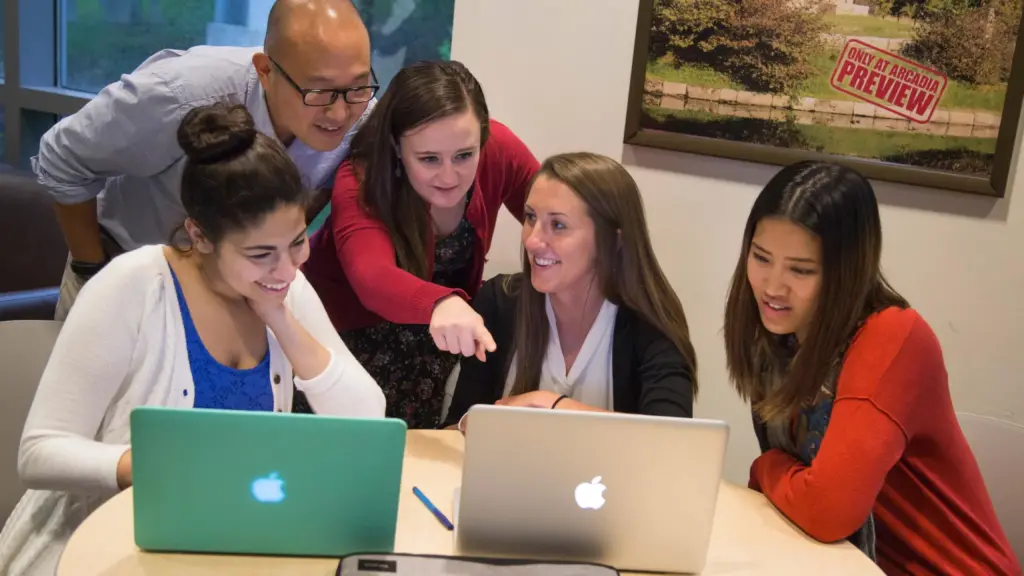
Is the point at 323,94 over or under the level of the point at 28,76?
over

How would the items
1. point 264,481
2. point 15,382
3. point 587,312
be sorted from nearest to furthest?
point 264,481, point 15,382, point 587,312

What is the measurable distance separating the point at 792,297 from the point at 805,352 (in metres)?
0.10

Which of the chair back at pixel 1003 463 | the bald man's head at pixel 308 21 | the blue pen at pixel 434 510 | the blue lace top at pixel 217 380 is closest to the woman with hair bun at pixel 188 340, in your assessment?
the blue lace top at pixel 217 380

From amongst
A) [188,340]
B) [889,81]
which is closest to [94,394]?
[188,340]

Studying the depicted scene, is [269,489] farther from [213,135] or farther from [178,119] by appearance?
[178,119]

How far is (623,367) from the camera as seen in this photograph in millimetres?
Answer: 2049

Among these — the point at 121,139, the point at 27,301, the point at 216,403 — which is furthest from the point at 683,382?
the point at 27,301

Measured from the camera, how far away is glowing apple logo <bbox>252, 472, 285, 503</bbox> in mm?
1274

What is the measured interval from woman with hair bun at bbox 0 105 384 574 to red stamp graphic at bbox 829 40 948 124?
4.54 feet

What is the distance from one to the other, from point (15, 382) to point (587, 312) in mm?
1192

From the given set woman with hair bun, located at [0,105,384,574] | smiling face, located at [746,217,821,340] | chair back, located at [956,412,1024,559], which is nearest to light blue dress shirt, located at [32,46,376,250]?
woman with hair bun, located at [0,105,384,574]

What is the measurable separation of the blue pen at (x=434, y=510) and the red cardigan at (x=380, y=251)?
Answer: 373 millimetres

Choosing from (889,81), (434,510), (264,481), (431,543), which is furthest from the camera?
(889,81)

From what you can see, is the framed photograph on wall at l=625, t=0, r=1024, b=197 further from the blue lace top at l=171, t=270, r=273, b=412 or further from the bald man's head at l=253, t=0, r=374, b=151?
the blue lace top at l=171, t=270, r=273, b=412
